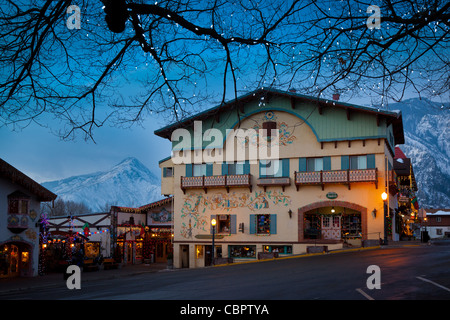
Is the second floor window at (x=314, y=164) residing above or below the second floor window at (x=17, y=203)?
above

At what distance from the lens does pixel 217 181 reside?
39.0 metres

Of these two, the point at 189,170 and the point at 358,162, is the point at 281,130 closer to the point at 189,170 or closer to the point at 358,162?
the point at 358,162

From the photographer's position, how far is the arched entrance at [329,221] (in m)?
36.2

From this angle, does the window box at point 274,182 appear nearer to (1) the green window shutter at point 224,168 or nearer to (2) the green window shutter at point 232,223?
(1) the green window shutter at point 224,168

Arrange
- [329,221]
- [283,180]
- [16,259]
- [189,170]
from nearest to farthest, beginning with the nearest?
1. [16,259]
2. [283,180]
3. [329,221]
4. [189,170]

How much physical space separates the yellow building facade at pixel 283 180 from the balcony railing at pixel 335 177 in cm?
7

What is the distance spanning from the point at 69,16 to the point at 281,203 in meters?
30.3

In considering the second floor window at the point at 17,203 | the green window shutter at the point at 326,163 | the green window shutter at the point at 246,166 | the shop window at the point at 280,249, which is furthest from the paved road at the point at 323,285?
the green window shutter at the point at 246,166

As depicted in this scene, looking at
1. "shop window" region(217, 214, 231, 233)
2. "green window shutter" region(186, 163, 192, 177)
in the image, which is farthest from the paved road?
"green window shutter" region(186, 163, 192, 177)

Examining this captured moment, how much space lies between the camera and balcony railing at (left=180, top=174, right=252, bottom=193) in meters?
38.2

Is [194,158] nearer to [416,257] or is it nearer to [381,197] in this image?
[381,197]

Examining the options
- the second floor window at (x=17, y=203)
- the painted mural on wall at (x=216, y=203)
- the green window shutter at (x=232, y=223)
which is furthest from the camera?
the green window shutter at (x=232, y=223)

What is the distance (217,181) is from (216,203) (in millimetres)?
1906

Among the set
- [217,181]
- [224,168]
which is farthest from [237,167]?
[217,181]
